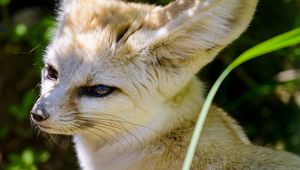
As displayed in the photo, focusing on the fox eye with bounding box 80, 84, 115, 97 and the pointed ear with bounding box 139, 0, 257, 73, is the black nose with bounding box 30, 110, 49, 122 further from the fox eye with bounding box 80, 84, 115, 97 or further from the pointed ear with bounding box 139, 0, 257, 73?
the pointed ear with bounding box 139, 0, 257, 73

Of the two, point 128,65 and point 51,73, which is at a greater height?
point 128,65

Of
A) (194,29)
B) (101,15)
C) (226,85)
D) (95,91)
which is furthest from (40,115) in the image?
(226,85)

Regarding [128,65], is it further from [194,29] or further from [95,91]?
[194,29]

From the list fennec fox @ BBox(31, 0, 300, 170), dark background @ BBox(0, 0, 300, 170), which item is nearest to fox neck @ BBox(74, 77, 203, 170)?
fennec fox @ BBox(31, 0, 300, 170)

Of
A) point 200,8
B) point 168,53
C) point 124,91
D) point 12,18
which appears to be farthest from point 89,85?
point 12,18

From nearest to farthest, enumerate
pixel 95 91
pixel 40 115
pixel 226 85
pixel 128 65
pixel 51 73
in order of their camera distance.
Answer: pixel 40 115 → pixel 95 91 → pixel 128 65 → pixel 51 73 → pixel 226 85

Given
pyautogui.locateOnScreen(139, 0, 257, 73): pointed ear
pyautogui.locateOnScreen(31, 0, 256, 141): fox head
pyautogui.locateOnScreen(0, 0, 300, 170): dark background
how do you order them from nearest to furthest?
pyautogui.locateOnScreen(139, 0, 257, 73): pointed ear → pyautogui.locateOnScreen(31, 0, 256, 141): fox head → pyautogui.locateOnScreen(0, 0, 300, 170): dark background

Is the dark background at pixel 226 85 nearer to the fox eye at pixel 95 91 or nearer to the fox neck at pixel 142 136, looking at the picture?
the fox neck at pixel 142 136
